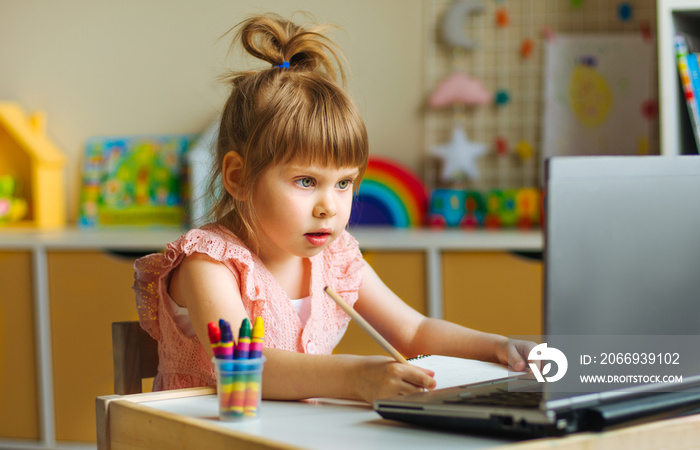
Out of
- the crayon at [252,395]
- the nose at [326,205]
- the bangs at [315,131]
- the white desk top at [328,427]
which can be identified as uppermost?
the bangs at [315,131]

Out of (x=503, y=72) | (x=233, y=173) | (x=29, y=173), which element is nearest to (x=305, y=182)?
(x=233, y=173)

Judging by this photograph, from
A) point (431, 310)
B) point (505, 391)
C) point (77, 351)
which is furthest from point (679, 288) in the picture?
point (77, 351)

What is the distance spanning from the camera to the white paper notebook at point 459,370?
86cm

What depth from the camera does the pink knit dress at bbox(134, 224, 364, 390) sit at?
98 cm

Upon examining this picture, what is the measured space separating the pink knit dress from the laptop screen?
0.51 metres

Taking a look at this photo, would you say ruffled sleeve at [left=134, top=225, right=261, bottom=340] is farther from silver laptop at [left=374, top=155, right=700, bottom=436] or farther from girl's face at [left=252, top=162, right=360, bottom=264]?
silver laptop at [left=374, top=155, right=700, bottom=436]

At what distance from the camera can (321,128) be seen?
0.99 meters

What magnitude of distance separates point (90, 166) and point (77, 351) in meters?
0.67

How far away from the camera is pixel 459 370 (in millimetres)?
924

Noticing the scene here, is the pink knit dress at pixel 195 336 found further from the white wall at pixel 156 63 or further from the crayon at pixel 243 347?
the white wall at pixel 156 63

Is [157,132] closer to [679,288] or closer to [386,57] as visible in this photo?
[386,57]

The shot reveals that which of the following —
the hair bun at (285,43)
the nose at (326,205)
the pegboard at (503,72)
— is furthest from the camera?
the pegboard at (503,72)

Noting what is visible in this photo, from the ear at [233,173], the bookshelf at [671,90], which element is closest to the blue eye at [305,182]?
the ear at [233,173]

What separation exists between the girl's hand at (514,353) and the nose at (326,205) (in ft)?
0.88
